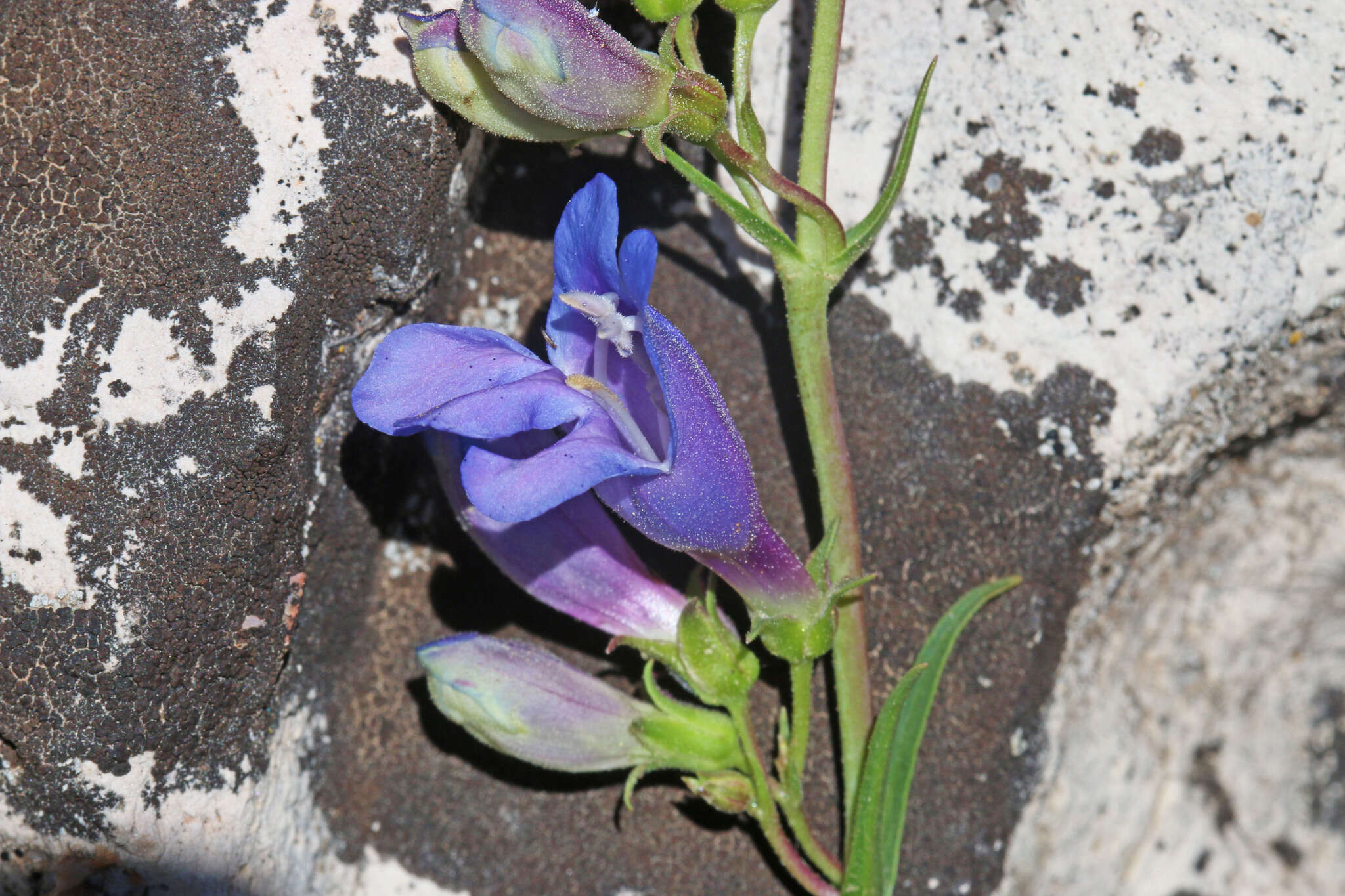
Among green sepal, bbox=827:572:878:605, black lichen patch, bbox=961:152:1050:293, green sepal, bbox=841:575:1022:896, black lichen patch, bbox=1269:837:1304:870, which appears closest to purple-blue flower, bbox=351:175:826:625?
green sepal, bbox=827:572:878:605

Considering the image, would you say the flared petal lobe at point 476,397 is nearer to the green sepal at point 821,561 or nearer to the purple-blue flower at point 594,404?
the purple-blue flower at point 594,404

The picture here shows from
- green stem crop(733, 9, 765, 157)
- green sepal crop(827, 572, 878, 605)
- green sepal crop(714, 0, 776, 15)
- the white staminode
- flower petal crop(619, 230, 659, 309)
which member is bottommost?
green sepal crop(827, 572, 878, 605)

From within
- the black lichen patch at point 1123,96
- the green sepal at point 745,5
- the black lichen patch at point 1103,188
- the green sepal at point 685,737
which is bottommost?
the green sepal at point 685,737

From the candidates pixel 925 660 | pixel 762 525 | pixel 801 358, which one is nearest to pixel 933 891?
pixel 925 660

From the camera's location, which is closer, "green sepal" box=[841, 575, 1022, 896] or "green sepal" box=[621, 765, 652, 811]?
"green sepal" box=[621, 765, 652, 811]

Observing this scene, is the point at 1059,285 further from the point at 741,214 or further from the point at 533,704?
the point at 533,704

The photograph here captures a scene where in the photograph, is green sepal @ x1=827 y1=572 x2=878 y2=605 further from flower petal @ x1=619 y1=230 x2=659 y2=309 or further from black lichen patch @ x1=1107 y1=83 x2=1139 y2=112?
black lichen patch @ x1=1107 y1=83 x2=1139 y2=112

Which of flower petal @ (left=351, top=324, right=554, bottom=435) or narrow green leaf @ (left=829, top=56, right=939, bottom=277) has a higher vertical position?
narrow green leaf @ (left=829, top=56, right=939, bottom=277)

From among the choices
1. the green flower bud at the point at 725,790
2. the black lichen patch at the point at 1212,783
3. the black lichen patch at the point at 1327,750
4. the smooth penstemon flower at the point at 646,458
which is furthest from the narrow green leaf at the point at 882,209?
the black lichen patch at the point at 1327,750
